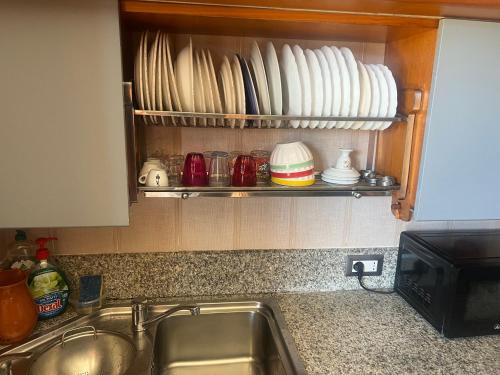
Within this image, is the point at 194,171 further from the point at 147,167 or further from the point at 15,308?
the point at 15,308

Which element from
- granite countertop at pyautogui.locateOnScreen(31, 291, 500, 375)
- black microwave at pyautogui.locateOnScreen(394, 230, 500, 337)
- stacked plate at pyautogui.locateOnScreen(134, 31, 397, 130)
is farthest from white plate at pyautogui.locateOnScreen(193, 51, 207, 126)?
black microwave at pyautogui.locateOnScreen(394, 230, 500, 337)

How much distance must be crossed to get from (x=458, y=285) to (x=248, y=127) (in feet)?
2.53

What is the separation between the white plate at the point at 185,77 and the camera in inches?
38.2

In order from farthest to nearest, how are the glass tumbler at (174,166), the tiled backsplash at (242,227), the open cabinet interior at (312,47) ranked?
the tiled backsplash at (242,227), the glass tumbler at (174,166), the open cabinet interior at (312,47)

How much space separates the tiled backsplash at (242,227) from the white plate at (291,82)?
0.36m

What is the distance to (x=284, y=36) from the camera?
1151mm

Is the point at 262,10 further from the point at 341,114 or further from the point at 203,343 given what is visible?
the point at 203,343

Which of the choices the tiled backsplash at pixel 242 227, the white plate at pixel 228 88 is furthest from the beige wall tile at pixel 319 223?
the white plate at pixel 228 88

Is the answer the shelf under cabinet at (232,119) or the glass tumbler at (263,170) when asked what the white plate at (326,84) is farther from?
the glass tumbler at (263,170)

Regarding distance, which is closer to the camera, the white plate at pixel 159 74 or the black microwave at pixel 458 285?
the white plate at pixel 159 74

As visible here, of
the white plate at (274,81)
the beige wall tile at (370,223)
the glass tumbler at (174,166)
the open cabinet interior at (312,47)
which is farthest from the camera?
the beige wall tile at (370,223)

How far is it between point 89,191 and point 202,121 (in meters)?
0.38

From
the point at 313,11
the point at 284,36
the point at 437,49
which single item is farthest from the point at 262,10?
the point at 437,49

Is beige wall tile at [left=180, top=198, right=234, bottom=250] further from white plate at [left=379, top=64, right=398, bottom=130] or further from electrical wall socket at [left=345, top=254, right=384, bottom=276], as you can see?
white plate at [left=379, top=64, right=398, bottom=130]
